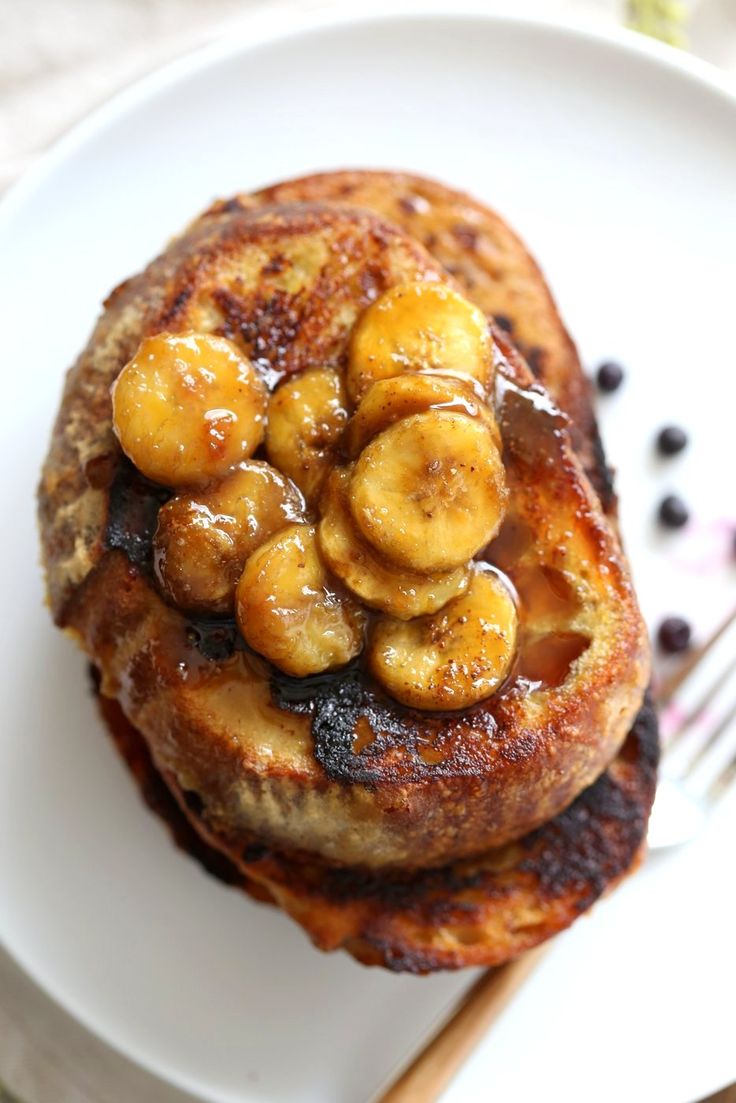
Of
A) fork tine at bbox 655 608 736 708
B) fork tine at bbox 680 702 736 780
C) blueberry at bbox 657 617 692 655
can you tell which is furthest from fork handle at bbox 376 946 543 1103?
blueberry at bbox 657 617 692 655

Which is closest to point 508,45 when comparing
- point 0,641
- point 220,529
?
point 220,529

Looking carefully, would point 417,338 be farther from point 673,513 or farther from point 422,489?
point 673,513

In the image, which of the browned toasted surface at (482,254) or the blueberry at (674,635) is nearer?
the browned toasted surface at (482,254)

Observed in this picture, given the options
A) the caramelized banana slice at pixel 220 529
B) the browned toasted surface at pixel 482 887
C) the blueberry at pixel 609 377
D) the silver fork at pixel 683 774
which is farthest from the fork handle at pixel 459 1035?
the blueberry at pixel 609 377

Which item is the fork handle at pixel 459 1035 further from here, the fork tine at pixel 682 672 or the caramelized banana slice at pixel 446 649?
the caramelized banana slice at pixel 446 649

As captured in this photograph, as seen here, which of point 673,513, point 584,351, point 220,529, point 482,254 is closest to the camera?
point 220,529

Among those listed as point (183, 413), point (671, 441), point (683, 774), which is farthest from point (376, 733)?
point (671, 441)
